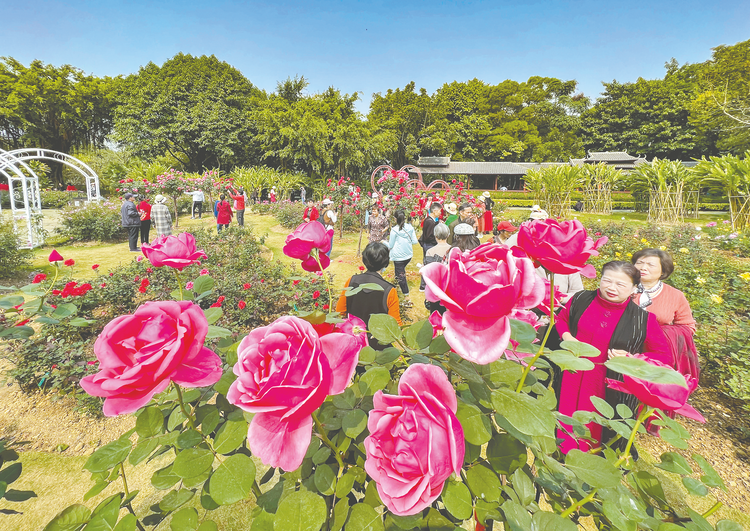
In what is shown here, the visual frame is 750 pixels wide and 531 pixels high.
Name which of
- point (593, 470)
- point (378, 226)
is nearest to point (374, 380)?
point (593, 470)

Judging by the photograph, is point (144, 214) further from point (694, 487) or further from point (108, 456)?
point (694, 487)

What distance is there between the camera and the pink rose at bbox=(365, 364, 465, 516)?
415 mm

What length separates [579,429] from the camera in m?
0.76

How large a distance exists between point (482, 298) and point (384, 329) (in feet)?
0.89

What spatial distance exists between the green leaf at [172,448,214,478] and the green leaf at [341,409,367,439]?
23 cm

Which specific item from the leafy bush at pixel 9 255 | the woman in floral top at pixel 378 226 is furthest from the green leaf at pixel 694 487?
the leafy bush at pixel 9 255

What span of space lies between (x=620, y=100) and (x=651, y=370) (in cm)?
4454

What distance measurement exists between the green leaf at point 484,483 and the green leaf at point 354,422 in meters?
0.21

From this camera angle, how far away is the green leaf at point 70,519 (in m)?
0.53

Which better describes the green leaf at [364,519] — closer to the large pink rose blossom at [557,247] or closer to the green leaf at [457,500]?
the green leaf at [457,500]

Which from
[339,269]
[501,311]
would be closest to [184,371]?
[501,311]

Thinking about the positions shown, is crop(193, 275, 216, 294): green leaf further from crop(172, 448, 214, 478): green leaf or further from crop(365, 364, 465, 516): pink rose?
crop(365, 364, 465, 516): pink rose

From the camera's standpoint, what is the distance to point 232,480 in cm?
51

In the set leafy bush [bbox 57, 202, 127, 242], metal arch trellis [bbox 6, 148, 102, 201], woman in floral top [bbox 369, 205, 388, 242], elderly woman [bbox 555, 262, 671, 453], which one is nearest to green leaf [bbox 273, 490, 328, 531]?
elderly woman [bbox 555, 262, 671, 453]
